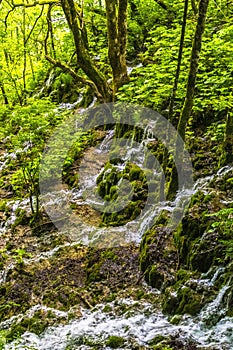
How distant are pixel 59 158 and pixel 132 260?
379cm

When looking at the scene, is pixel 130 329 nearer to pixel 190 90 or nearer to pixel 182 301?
pixel 182 301

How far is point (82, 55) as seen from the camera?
369 inches

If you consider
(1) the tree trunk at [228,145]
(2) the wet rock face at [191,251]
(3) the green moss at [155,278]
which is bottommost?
(3) the green moss at [155,278]

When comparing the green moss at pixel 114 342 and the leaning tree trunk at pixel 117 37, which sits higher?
the leaning tree trunk at pixel 117 37

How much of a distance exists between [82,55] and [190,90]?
4627mm

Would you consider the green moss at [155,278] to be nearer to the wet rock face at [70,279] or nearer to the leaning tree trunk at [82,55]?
the wet rock face at [70,279]

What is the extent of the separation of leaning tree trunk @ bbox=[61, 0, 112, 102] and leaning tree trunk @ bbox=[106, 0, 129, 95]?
0.52 metres

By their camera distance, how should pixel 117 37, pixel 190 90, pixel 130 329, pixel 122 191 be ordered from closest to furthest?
pixel 130 329 < pixel 190 90 < pixel 122 191 < pixel 117 37

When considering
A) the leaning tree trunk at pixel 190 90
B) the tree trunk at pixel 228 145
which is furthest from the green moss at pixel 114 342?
the tree trunk at pixel 228 145

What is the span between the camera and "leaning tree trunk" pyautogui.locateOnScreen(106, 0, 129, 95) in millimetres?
8828

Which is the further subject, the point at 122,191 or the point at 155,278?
the point at 122,191

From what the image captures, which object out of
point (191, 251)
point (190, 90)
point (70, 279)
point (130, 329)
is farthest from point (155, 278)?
point (190, 90)

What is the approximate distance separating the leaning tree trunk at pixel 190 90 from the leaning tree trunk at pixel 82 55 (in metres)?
4.32

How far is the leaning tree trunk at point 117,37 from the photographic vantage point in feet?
29.0
